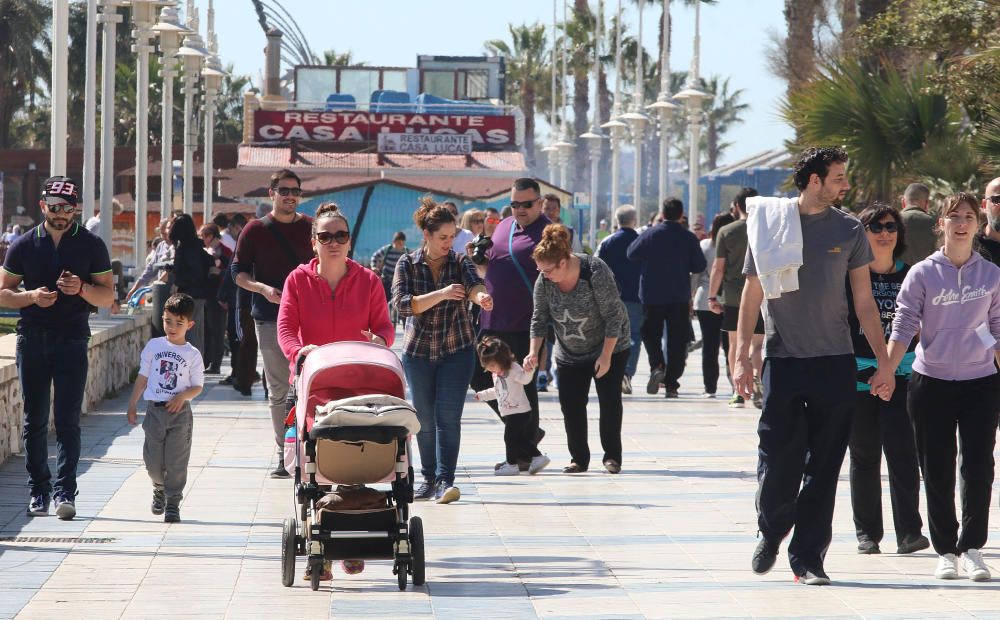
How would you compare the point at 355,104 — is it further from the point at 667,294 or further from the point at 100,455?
the point at 100,455

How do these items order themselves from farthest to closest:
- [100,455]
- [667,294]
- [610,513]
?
[667,294] → [100,455] → [610,513]

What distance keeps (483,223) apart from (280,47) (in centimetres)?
5418

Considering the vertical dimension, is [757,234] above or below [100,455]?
above

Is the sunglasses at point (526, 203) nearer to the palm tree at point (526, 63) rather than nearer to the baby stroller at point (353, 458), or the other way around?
the baby stroller at point (353, 458)

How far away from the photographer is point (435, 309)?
9445mm

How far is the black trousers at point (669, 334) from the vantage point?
16453 mm

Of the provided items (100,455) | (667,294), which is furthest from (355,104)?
(100,455)

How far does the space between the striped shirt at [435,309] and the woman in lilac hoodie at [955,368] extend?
2778mm

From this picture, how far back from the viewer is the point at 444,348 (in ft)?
31.1

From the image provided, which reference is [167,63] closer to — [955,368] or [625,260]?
[625,260]

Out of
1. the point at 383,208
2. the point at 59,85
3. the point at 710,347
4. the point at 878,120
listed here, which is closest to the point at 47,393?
the point at 59,85

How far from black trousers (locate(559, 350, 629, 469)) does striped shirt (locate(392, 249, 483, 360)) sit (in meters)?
1.31

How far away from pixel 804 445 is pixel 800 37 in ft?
99.8

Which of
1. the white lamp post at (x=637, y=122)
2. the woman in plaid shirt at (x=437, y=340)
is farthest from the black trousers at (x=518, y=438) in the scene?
the white lamp post at (x=637, y=122)
